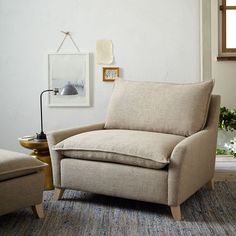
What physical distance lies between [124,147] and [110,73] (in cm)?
133

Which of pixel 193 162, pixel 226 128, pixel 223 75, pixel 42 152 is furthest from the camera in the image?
pixel 223 75

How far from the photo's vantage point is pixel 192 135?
2.69 m

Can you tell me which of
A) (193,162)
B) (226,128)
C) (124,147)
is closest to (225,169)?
(226,128)

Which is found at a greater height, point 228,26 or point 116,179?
point 228,26

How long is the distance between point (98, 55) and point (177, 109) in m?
1.14

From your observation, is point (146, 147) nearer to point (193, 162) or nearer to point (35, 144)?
point (193, 162)

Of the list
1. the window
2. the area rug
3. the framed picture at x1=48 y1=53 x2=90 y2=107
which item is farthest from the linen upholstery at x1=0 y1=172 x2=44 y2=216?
the window

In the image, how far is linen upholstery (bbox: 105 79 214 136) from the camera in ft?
9.46

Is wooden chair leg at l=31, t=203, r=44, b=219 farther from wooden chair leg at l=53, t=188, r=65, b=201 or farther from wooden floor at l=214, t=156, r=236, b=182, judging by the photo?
wooden floor at l=214, t=156, r=236, b=182

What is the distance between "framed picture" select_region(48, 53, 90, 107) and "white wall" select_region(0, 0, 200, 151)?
58mm

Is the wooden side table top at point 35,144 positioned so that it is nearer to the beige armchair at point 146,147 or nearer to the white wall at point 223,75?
the beige armchair at point 146,147

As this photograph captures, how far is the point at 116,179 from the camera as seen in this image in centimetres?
263

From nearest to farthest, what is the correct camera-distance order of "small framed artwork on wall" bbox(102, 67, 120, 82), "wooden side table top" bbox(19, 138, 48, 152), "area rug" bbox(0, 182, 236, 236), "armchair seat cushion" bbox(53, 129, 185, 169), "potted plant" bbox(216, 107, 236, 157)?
"area rug" bbox(0, 182, 236, 236)
"armchair seat cushion" bbox(53, 129, 185, 169)
"wooden side table top" bbox(19, 138, 48, 152)
"potted plant" bbox(216, 107, 236, 157)
"small framed artwork on wall" bbox(102, 67, 120, 82)

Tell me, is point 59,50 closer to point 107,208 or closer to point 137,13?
point 137,13
